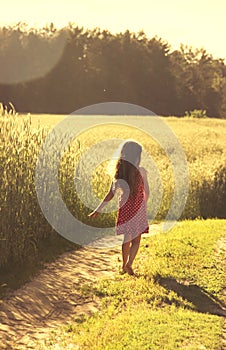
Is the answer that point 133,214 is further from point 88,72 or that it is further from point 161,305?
point 88,72

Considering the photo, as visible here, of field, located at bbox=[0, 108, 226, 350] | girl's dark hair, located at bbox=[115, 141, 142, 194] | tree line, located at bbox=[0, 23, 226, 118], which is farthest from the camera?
tree line, located at bbox=[0, 23, 226, 118]

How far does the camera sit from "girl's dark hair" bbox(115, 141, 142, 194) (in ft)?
20.5

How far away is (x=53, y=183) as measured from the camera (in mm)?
8117

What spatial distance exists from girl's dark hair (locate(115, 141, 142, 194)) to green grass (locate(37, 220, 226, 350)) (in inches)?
43.4

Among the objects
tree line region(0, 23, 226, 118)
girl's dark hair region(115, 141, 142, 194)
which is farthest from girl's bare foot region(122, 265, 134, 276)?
tree line region(0, 23, 226, 118)

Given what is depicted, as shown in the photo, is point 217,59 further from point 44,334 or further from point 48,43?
point 44,334

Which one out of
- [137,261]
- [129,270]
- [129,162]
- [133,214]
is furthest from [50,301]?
[129,162]

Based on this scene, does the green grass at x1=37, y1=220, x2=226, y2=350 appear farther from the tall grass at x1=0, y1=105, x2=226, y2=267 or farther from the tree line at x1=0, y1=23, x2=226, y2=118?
the tree line at x1=0, y1=23, x2=226, y2=118

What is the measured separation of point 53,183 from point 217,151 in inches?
503

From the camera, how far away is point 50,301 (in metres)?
5.68

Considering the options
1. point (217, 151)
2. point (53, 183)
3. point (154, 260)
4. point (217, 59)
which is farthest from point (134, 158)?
point (217, 59)

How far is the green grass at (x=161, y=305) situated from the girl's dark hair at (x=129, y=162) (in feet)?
3.62

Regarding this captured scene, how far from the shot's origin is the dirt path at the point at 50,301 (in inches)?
194

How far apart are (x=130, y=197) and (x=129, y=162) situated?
414 mm
